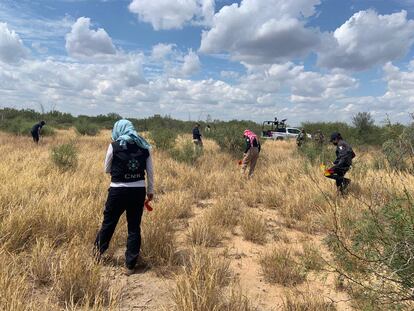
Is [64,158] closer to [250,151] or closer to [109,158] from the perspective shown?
[250,151]

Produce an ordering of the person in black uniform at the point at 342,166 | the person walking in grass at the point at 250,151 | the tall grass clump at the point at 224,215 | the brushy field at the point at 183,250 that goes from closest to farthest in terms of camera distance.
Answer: the brushy field at the point at 183,250
the tall grass clump at the point at 224,215
the person in black uniform at the point at 342,166
the person walking in grass at the point at 250,151

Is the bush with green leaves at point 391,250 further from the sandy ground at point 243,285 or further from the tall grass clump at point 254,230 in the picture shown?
the tall grass clump at point 254,230

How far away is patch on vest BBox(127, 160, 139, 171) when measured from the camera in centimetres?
488

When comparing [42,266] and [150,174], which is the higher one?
[150,174]

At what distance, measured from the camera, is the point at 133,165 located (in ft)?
16.1

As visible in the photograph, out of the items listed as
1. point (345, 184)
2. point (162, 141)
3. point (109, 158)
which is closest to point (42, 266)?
point (109, 158)

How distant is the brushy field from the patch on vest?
1118 mm

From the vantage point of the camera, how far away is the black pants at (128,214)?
4.86 meters

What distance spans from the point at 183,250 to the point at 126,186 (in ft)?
4.63

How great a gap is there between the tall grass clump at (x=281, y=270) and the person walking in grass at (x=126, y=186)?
171 cm

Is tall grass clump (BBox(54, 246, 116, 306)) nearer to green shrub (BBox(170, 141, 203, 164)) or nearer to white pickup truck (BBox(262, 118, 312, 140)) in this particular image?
green shrub (BBox(170, 141, 203, 164))

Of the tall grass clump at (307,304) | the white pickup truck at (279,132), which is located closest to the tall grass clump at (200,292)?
the tall grass clump at (307,304)

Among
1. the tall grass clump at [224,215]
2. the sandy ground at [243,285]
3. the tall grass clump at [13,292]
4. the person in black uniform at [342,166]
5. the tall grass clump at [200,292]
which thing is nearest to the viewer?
the tall grass clump at [13,292]

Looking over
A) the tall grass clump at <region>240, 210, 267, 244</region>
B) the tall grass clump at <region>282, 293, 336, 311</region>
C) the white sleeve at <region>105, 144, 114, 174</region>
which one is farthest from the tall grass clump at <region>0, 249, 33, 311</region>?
the tall grass clump at <region>240, 210, 267, 244</region>
